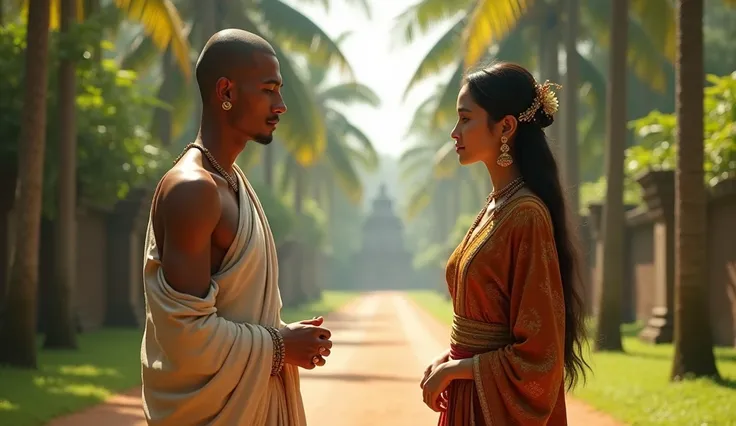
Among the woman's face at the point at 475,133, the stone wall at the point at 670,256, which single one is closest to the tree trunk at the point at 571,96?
the stone wall at the point at 670,256

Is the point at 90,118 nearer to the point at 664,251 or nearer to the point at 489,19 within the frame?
the point at 489,19

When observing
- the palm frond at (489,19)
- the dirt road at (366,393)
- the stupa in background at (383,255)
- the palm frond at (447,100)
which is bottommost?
the stupa in background at (383,255)

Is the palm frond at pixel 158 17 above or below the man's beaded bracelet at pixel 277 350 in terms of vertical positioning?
above

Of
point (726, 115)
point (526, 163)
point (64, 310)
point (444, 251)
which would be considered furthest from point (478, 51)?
point (444, 251)

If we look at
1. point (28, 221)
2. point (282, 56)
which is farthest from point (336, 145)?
point (28, 221)

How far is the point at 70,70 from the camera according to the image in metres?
15.2

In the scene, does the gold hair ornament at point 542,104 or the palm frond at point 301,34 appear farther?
the palm frond at point 301,34

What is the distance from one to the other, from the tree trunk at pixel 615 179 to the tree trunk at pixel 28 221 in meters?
8.58

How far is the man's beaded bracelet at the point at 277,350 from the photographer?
3.24 m

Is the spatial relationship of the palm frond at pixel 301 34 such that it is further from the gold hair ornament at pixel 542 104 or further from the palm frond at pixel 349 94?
the gold hair ornament at pixel 542 104

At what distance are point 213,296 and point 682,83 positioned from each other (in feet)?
31.5

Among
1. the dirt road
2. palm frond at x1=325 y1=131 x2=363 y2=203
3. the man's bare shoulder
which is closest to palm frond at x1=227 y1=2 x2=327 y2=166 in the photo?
the dirt road

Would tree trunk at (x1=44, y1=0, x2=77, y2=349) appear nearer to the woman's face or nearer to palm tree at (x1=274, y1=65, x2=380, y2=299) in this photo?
the woman's face

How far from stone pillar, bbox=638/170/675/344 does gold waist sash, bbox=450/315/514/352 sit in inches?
562
